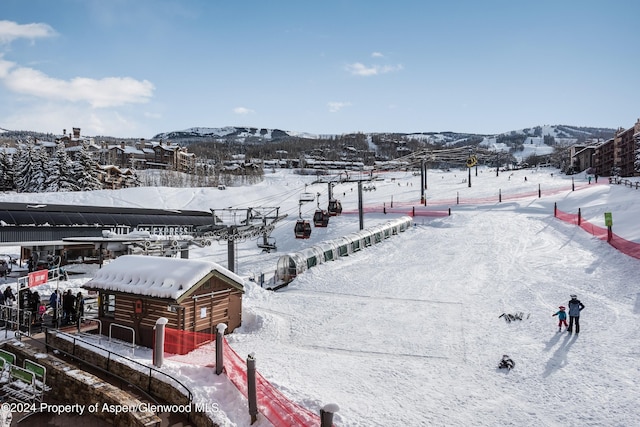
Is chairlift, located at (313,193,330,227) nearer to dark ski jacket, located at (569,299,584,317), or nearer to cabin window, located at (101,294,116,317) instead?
cabin window, located at (101,294,116,317)

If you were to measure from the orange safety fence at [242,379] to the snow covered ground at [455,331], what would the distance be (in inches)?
11.6

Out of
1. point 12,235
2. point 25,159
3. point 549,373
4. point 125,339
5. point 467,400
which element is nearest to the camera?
point 467,400

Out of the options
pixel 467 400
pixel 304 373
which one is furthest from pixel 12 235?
pixel 467 400

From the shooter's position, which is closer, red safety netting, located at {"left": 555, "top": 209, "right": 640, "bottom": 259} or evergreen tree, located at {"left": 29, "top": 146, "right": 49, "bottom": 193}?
red safety netting, located at {"left": 555, "top": 209, "right": 640, "bottom": 259}

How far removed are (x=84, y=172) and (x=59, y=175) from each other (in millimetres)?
3520

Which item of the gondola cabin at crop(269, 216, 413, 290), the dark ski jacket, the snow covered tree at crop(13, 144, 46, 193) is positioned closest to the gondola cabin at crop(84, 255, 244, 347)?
the gondola cabin at crop(269, 216, 413, 290)

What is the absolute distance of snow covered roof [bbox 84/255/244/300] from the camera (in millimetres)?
14766

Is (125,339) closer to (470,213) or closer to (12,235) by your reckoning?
(12,235)

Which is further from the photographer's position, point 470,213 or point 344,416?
point 470,213

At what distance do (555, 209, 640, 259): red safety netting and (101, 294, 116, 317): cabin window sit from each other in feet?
84.6

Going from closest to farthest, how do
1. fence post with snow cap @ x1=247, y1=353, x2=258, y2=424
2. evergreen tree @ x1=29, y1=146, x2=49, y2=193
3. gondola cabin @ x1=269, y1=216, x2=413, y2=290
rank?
1. fence post with snow cap @ x1=247, y1=353, x2=258, y2=424
2. gondola cabin @ x1=269, y1=216, x2=413, y2=290
3. evergreen tree @ x1=29, y1=146, x2=49, y2=193

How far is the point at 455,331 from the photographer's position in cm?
1634

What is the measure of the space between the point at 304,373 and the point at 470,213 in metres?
32.1

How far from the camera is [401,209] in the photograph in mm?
46312
